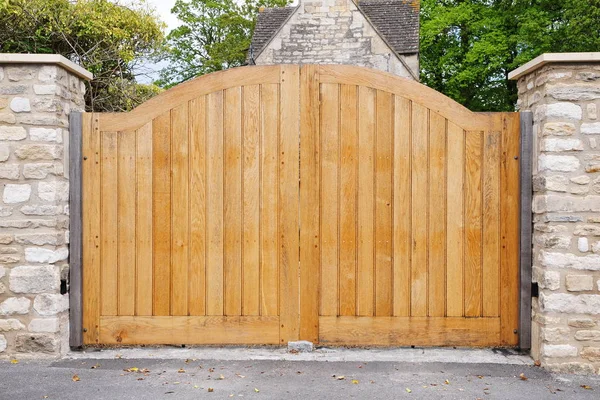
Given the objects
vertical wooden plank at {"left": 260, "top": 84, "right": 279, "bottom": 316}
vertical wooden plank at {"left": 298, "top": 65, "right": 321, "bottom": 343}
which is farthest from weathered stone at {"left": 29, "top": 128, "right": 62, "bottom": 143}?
vertical wooden plank at {"left": 298, "top": 65, "right": 321, "bottom": 343}

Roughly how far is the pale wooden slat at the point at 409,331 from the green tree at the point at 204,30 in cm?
2256

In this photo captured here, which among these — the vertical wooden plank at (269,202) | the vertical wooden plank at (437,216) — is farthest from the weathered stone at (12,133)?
the vertical wooden plank at (437,216)

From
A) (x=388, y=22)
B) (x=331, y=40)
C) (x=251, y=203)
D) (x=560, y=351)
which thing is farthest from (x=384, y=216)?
(x=388, y=22)

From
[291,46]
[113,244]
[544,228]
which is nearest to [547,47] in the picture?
[291,46]

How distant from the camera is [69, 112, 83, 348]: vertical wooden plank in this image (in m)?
4.45

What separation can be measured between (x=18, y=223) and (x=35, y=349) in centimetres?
91

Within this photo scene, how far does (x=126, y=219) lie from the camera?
4496 millimetres

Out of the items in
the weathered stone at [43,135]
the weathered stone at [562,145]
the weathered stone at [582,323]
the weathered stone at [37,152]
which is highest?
the weathered stone at [43,135]

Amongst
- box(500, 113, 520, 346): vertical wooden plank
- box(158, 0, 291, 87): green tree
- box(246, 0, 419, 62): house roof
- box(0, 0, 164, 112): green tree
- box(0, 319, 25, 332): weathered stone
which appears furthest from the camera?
box(158, 0, 291, 87): green tree

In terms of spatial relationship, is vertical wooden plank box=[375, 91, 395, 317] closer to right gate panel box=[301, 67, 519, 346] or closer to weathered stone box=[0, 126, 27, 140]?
right gate panel box=[301, 67, 519, 346]

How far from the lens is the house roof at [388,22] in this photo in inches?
647

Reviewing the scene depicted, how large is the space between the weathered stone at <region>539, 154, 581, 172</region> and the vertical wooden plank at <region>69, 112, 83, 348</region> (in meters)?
3.45

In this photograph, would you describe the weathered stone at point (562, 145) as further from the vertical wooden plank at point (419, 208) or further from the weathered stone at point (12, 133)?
the weathered stone at point (12, 133)

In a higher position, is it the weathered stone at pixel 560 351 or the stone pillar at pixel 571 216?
the stone pillar at pixel 571 216
